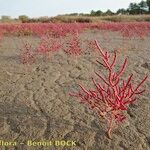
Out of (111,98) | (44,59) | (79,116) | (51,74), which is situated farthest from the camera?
(44,59)

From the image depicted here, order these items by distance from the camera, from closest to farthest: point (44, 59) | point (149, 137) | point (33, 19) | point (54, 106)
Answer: point (149, 137)
point (54, 106)
point (44, 59)
point (33, 19)

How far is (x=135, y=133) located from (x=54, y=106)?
4.21ft

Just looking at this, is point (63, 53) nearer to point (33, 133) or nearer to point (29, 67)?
point (29, 67)

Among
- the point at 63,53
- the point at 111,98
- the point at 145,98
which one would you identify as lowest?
the point at 63,53

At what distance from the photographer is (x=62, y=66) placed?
25.3 feet

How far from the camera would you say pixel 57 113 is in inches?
179

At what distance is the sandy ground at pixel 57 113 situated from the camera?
383cm

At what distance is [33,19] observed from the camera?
95.5ft

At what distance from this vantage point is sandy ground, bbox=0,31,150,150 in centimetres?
383

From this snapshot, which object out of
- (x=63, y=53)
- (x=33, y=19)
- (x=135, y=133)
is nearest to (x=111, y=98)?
(x=135, y=133)

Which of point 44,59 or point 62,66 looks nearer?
point 62,66

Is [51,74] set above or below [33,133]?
below

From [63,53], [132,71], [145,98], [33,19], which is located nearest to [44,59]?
[63,53]

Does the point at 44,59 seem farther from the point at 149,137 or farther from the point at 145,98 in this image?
the point at 149,137
